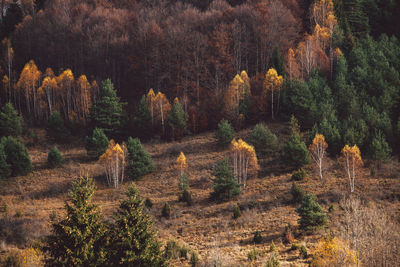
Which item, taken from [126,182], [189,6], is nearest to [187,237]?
[126,182]

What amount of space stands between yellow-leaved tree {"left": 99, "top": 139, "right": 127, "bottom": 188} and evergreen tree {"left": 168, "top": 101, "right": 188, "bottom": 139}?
1025cm

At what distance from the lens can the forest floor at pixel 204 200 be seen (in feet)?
82.8

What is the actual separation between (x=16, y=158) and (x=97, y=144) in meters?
10.1

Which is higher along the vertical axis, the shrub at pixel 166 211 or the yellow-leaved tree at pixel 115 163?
the yellow-leaved tree at pixel 115 163

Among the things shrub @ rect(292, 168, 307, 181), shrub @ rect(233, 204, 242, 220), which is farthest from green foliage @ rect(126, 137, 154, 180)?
shrub @ rect(292, 168, 307, 181)

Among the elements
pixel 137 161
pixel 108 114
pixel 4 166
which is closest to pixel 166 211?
pixel 137 161

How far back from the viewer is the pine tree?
14305 millimetres

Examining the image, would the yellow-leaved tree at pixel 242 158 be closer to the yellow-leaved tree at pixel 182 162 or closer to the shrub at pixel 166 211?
the yellow-leaved tree at pixel 182 162

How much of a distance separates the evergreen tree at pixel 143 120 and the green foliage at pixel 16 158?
15.8 meters

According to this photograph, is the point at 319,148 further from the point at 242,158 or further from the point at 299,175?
the point at 242,158

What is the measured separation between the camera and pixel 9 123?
48.3 m

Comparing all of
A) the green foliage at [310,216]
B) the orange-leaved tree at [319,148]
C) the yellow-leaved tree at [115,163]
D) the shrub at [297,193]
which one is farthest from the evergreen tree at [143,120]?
the green foliage at [310,216]

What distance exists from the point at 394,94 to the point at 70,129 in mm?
50457

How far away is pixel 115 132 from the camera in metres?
49.5
